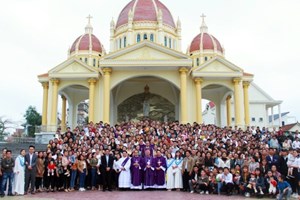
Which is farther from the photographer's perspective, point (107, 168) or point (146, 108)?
point (146, 108)

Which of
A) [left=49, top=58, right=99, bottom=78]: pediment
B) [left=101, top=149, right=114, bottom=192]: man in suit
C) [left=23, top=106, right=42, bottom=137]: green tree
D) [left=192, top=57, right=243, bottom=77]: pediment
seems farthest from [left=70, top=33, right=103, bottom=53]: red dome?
[left=101, top=149, right=114, bottom=192]: man in suit

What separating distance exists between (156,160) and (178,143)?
2236mm

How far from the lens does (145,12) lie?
3966 cm

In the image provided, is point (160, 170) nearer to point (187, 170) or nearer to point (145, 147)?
point (187, 170)

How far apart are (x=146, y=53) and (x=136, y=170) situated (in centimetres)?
1506

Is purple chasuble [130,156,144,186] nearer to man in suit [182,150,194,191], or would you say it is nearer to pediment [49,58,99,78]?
man in suit [182,150,194,191]

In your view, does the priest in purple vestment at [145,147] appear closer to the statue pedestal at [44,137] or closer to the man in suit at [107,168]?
the man in suit at [107,168]

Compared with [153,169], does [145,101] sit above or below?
above

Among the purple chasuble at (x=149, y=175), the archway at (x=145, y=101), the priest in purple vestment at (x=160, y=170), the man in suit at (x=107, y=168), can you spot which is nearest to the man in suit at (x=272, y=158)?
the priest in purple vestment at (x=160, y=170)

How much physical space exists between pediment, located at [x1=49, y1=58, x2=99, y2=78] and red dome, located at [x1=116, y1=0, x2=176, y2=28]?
1459 centimetres

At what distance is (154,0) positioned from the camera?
41.4 metres

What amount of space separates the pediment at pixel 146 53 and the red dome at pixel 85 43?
1676cm

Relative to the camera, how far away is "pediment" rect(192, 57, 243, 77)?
84.7 feet

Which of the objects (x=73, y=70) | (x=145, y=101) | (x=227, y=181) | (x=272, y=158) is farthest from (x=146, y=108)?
(x=227, y=181)
